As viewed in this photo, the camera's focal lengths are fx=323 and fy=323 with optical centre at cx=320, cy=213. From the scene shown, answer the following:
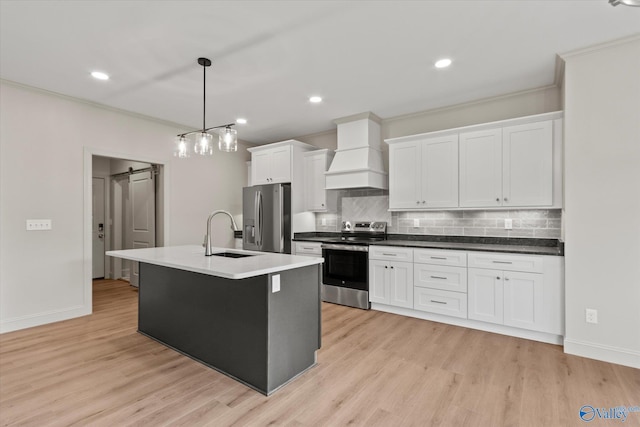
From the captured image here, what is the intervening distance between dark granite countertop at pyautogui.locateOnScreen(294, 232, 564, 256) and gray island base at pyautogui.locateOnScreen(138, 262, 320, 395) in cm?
177

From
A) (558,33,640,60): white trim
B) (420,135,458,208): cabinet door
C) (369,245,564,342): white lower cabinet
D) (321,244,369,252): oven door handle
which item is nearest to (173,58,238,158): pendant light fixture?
(321,244,369,252): oven door handle

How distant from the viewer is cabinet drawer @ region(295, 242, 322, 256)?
4578 mm

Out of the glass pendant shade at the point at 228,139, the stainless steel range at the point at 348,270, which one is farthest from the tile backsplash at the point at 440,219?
the glass pendant shade at the point at 228,139

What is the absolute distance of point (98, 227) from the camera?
622cm

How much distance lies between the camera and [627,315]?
2.59m

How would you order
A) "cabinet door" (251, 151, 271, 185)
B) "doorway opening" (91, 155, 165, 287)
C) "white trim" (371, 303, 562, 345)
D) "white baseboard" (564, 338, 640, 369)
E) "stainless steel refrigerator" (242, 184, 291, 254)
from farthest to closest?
"doorway opening" (91, 155, 165, 287) < "cabinet door" (251, 151, 271, 185) < "stainless steel refrigerator" (242, 184, 291, 254) < "white trim" (371, 303, 562, 345) < "white baseboard" (564, 338, 640, 369)

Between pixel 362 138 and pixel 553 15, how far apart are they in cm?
248

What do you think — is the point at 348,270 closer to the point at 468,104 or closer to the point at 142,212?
the point at 468,104

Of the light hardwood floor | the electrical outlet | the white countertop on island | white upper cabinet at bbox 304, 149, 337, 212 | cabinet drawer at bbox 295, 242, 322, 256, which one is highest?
white upper cabinet at bbox 304, 149, 337, 212

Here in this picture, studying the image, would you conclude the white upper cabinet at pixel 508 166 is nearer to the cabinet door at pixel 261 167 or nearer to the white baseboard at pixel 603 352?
the white baseboard at pixel 603 352

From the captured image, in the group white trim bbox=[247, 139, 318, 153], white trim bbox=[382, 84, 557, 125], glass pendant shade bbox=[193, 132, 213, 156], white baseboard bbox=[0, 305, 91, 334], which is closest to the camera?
glass pendant shade bbox=[193, 132, 213, 156]

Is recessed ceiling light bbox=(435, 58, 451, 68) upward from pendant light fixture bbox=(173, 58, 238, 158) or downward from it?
upward

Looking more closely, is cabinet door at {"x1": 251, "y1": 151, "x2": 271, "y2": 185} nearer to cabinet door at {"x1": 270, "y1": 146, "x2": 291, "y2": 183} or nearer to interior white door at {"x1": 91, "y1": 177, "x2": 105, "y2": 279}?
cabinet door at {"x1": 270, "y1": 146, "x2": 291, "y2": 183}

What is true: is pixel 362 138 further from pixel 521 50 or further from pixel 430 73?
pixel 521 50
